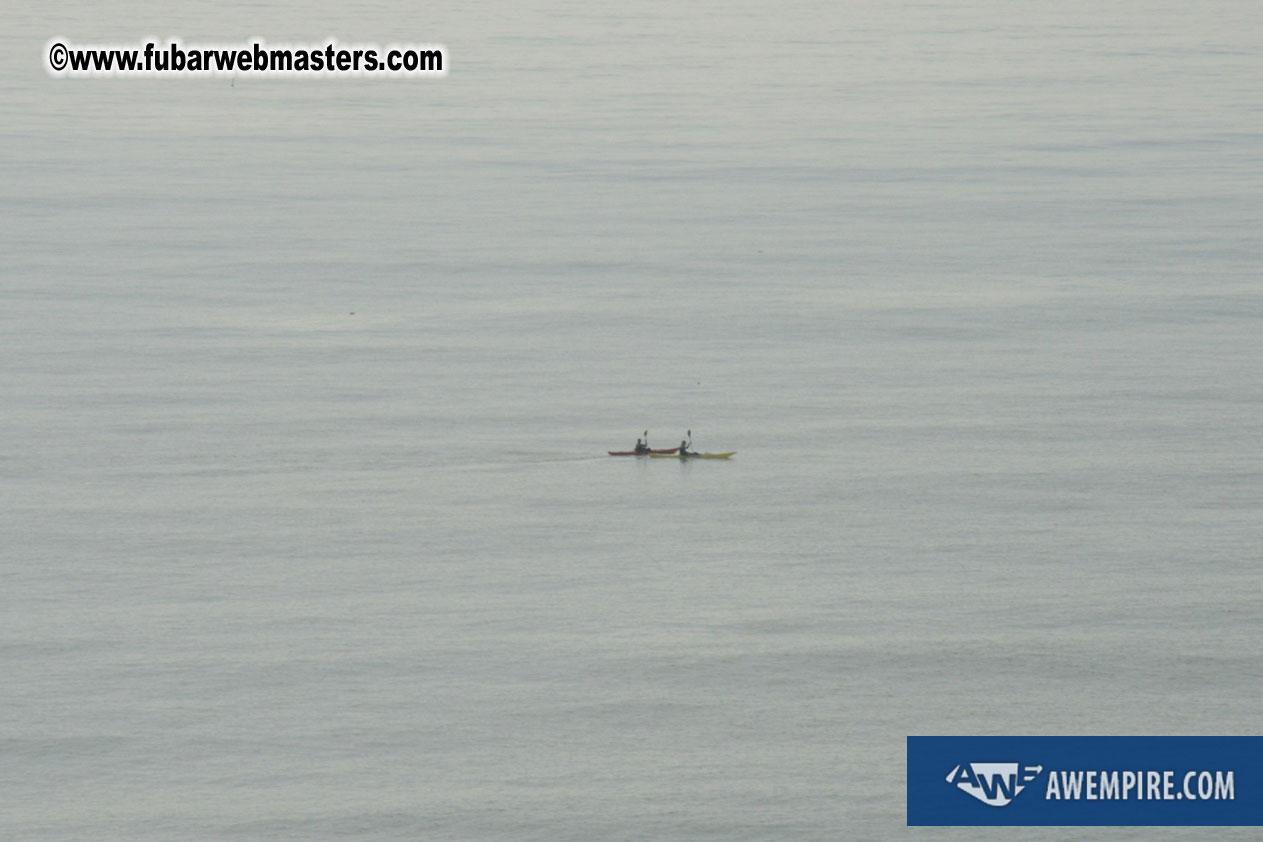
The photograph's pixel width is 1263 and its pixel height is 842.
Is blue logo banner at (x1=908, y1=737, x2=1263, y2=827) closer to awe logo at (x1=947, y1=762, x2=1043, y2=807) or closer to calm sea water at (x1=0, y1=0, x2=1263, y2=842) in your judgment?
awe logo at (x1=947, y1=762, x2=1043, y2=807)

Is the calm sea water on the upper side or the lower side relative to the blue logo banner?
upper

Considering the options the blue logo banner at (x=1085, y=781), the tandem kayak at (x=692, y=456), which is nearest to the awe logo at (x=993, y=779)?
the blue logo banner at (x=1085, y=781)

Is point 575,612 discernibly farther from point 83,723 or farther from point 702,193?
point 702,193

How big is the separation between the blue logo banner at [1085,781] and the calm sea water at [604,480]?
2.96 feet

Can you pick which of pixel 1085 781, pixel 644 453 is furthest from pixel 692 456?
pixel 1085 781

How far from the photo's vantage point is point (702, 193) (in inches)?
4936

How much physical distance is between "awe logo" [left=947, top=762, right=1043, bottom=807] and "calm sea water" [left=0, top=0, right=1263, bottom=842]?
3.56ft

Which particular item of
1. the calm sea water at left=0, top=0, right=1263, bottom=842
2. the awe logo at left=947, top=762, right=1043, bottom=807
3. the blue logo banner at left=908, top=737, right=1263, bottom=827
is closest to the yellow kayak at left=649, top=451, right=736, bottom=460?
the calm sea water at left=0, top=0, right=1263, bottom=842

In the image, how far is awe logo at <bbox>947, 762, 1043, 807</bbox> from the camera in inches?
2055

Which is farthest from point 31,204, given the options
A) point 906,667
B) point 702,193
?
point 906,667

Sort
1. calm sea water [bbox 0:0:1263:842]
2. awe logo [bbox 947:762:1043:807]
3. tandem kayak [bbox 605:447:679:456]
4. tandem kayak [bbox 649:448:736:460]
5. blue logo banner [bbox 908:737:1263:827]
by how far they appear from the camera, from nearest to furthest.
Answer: awe logo [bbox 947:762:1043:807] < blue logo banner [bbox 908:737:1263:827] < calm sea water [bbox 0:0:1263:842] < tandem kayak [bbox 605:447:679:456] < tandem kayak [bbox 649:448:736:460]

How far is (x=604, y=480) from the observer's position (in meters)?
76.0

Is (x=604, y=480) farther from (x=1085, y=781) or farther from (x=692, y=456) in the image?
(x=1085, y=781)

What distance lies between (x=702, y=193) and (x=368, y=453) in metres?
50.8
